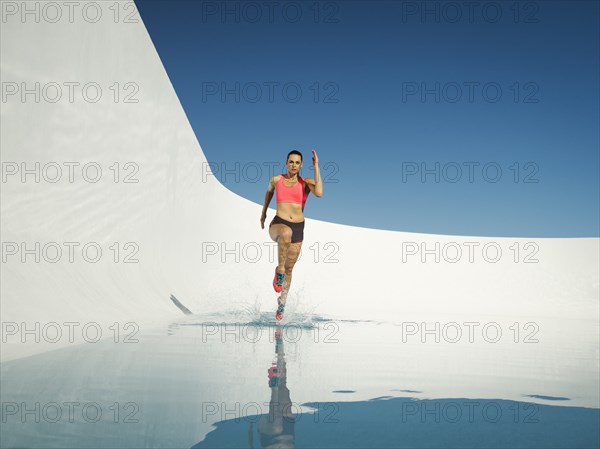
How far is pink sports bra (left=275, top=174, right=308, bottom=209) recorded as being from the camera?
6832 millimetres

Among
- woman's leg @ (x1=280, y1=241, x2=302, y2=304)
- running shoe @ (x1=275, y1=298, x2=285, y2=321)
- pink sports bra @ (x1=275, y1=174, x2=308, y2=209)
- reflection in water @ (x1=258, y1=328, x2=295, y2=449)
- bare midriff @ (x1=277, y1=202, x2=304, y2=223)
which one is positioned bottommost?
reflection in water @ (x1=258, y1=328, x2=295, y2=449)

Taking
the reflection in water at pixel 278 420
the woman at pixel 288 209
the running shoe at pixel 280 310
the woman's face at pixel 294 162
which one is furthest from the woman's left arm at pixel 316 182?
the reflection in water at pixel 278 420

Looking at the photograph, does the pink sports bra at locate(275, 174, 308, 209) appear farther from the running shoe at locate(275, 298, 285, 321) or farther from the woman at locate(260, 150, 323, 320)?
the running shoe at locate(275, 298, 285, 321)

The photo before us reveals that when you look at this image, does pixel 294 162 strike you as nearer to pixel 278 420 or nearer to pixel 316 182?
pixel 316 182

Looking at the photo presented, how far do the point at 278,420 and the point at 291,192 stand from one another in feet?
15.3

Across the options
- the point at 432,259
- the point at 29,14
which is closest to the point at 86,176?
the point at 29,14

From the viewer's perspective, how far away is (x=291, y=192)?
684cm

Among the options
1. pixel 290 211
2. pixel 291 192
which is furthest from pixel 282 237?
pixel 291 192

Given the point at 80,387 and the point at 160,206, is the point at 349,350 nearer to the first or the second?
the point at 80,387

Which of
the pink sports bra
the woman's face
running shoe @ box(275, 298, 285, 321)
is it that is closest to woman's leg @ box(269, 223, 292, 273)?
the pink sports bra

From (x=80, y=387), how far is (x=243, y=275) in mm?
10442

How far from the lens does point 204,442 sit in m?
2.07

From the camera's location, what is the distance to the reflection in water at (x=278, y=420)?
207 cm

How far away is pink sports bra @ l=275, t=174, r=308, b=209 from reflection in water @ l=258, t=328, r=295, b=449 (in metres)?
3.64
